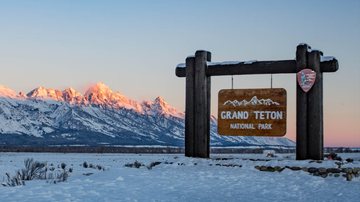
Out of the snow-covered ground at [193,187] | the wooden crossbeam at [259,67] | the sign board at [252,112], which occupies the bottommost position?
the snow-covered ground at [193,187]

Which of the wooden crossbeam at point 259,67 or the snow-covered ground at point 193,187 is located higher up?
the wooden crossbeam at point 259,67

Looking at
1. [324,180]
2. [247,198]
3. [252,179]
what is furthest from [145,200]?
[324,180]

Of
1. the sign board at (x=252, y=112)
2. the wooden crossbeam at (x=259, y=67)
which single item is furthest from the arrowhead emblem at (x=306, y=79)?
the sign board at (x=252, y=112)

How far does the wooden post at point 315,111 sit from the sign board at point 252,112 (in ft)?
3.67

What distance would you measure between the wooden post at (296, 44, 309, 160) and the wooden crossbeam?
0.30m

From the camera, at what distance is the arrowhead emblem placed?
17641 millimetres

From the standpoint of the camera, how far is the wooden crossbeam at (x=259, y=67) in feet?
57.8

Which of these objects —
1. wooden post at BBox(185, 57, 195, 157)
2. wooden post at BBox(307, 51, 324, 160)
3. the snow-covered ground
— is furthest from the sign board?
the snow-covered ground

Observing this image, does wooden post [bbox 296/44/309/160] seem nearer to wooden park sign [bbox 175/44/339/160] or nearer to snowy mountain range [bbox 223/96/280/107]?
wooden park sign [bbox 175/44/339/160]

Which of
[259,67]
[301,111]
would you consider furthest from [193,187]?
[259,67]

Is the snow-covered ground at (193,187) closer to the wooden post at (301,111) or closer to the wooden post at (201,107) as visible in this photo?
the wooden post at (301,111)

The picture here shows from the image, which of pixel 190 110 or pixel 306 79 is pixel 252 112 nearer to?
pixel 190 110

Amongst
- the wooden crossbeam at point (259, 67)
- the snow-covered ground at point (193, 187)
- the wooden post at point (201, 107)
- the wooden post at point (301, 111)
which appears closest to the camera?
the snow-covered ground at point (193, 187)

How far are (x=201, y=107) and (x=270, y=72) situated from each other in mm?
2705
